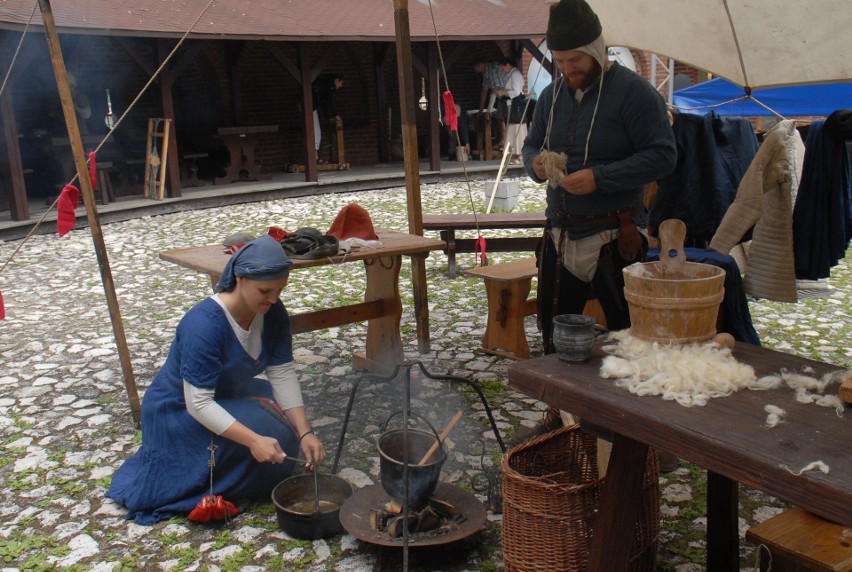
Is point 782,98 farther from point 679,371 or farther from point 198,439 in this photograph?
point 198,439

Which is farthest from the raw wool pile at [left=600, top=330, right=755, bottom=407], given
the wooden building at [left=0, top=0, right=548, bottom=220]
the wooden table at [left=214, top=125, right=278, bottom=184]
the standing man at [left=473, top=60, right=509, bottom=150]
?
the standing man at [left=473, top=60, right=509, bottom=150]

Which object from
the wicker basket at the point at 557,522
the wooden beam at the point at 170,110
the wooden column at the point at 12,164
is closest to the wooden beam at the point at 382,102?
the wooden beam at the point at 170,110

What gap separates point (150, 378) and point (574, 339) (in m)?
3.78

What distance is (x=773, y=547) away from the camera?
8.31 ft

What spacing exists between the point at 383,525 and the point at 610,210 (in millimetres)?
1761

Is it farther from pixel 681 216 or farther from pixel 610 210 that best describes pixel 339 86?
pixel 610 210

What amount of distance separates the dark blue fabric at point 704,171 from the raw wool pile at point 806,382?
300 cm

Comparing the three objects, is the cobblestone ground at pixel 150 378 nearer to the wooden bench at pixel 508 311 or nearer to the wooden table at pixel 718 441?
the wooden bench at pixel 508 311

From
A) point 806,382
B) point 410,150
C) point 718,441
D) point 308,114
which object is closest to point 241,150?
point 308,114

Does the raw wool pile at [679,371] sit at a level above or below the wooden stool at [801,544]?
above

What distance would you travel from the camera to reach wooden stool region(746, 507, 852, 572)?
242 centimetres

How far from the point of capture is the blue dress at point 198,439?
364 cm

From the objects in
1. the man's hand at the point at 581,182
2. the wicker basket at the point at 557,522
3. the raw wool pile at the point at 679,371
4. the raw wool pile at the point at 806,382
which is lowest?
the wicker basket at the point at 557,522

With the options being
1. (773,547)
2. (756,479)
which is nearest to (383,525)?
(773,547)
